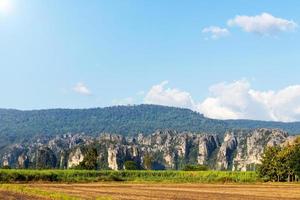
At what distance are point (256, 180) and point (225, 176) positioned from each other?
8.55 meters

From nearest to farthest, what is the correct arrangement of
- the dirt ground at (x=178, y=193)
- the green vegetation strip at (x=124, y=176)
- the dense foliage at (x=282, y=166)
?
the dirt ground at (x=178, y=193) < the green vegetation strip at (x=124, y=176) < the dense foliage at (x=282, y=166)

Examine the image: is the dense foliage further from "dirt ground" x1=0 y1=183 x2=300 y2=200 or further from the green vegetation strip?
"dirt ground" x1=0 y1=183 x2=300 y2=200

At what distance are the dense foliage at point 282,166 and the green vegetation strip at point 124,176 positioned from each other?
3.22m

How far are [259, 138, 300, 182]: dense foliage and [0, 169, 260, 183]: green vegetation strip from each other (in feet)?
10.6

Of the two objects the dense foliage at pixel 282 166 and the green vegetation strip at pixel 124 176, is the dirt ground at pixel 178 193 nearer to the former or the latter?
the green vegetation strip at pixel 124 176

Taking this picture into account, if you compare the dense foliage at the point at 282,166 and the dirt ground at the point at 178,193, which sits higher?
the dense foliage at the point at 282,166

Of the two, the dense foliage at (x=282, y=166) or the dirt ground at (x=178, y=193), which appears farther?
the dense foliage at (x=282, y=166)

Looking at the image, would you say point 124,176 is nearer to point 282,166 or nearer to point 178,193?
point 282,166

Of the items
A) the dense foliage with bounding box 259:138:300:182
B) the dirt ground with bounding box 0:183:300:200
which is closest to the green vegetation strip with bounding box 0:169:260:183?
the dense foliage with bounding box 259:138:300:182

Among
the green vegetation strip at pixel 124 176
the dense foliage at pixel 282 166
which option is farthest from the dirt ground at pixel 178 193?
the dense foliage at pixel 282 166

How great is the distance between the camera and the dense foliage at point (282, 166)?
133875 mm

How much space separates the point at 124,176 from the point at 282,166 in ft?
130

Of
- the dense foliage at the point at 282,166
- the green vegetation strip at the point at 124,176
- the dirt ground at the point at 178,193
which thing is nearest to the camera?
the dirt ground at the point at 178,193

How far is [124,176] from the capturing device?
145 meters
